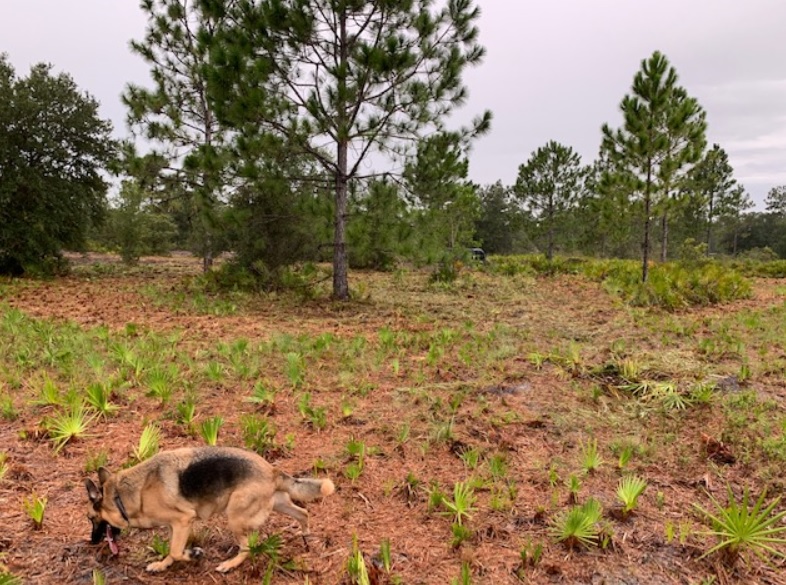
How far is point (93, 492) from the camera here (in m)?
2.39

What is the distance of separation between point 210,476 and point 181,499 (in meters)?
0.17

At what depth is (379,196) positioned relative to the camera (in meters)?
11.5

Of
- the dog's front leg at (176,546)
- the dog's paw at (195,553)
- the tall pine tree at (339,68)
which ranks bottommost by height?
the dog's paw at (195,553)

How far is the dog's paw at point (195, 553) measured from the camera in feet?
8.39

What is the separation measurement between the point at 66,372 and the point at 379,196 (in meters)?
7.70

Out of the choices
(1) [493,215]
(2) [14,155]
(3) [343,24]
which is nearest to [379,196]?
(3) [343,24]

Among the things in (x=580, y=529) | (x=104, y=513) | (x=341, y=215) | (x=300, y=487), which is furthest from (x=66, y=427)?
(x=341, y=215)

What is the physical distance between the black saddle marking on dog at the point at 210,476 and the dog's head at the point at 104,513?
0.35 meters

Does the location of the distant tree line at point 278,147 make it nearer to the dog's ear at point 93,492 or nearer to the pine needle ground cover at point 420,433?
the pine needle ground cover at point 420,433

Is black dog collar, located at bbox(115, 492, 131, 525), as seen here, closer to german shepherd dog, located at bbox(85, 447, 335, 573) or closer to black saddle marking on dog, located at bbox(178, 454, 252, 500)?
german shepherd dog, located at bbox(85, 447, 335, 573)

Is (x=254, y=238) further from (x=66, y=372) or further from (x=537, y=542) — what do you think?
(x=537, y=542)

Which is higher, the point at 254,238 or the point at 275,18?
the point at 275,18

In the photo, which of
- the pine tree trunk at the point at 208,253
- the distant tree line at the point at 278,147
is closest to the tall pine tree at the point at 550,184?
the distant tree line at the point at 278,147

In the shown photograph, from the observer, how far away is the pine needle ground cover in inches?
103
